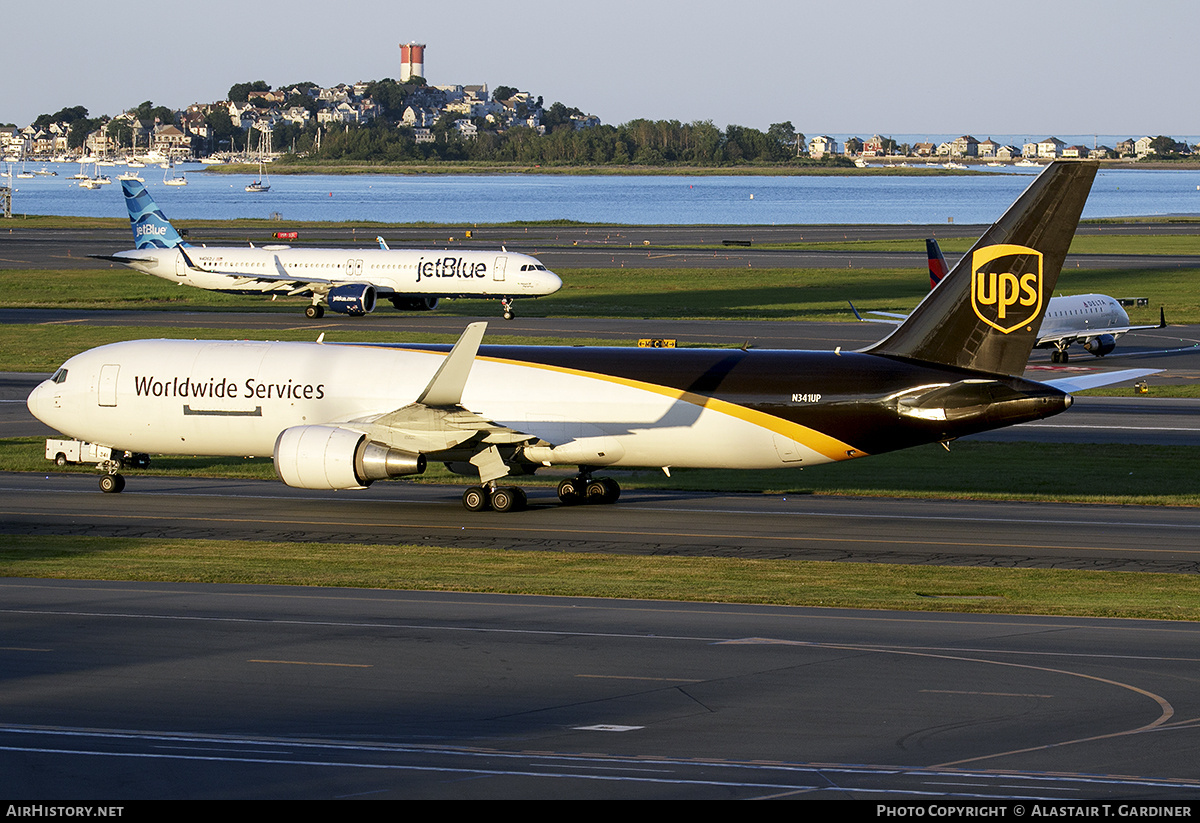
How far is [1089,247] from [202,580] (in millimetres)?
114663

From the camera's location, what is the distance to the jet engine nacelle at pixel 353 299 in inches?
3162

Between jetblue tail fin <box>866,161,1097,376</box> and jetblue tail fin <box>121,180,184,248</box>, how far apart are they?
224 feet

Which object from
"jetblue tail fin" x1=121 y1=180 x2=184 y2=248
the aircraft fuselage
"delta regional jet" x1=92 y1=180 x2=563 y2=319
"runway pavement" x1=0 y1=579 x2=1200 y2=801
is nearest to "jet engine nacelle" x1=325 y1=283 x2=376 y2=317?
"delta regional jet" x1=92 y1=180 x2=563 y2=319

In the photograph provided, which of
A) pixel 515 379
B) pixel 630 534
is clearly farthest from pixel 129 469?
pixel 630 534

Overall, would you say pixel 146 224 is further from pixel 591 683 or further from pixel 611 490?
pixel 591 683

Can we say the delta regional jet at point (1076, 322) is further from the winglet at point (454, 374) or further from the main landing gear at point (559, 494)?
the winglet at point (454, 374)

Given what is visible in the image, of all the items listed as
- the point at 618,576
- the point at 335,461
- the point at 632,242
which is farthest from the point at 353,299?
the point at 632,242

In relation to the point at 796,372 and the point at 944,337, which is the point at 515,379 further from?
the point at 944,337

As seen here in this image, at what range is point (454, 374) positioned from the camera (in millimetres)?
33719

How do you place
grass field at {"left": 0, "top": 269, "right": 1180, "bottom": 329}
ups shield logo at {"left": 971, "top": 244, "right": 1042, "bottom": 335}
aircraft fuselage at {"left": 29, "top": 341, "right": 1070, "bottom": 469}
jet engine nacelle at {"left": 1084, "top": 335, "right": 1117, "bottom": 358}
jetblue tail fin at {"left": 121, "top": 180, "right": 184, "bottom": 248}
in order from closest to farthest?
ups shield logo at {"left": 971, "top": 244, "right": 1042, "bottom": 335} → aircraft fuselage at {"left": 29, "top": 341, "right": 1070, "bottom": 469} → jet engine nacelle at {"left": 1084, "top": 335, "right": 1117, "bottom": 358} → grass field at {"left": 0, "top": 269, "right": 1180, "bottom": 329} → jetblue tail fin at {"left": 121, "top": 180, "right": 184, "bottom": 248}

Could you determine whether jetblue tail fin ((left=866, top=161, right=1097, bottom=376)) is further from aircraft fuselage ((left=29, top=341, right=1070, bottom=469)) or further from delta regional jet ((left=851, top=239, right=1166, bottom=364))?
delta regional jet ((left=851, top=239, right=1166, bottom=364))

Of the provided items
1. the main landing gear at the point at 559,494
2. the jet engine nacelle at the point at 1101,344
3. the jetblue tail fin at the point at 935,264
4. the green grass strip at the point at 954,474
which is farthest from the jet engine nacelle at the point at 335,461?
the jet engine nacelle at the point at 1101,344

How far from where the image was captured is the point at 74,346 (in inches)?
2608

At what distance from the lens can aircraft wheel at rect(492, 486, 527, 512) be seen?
116 feet
